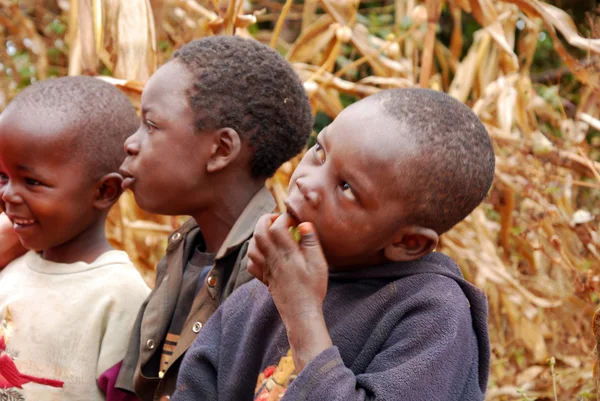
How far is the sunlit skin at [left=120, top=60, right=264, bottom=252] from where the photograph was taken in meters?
1.77

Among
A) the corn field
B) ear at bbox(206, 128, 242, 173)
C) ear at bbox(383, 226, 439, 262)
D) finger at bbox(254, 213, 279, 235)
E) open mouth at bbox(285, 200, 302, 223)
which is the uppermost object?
open mouth at bbox(285, 200, 302, 223)

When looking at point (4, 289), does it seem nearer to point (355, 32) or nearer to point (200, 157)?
point (200, 157)

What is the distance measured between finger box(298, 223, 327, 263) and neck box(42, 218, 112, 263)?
84 centimetres

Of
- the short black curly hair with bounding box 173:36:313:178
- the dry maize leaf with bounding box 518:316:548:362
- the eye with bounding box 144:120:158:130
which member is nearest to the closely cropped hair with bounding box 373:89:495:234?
the short black curly hair with bounding box 173:36:313:178

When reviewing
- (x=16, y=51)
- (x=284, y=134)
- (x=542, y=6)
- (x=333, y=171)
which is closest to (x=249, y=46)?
(x=284, y=134)

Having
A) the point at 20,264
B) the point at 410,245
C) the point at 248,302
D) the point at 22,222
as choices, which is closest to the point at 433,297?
the point at 410,245

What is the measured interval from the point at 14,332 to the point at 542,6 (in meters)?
1.74

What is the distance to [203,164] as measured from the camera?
1.80 metres

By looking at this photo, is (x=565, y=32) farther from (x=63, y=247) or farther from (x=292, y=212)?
(x=63, y=247)

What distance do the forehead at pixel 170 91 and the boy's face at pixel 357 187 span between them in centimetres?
54

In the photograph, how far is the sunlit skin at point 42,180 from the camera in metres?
1.86

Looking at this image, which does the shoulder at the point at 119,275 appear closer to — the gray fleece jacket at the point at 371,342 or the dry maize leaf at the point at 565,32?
the gray fleece jacket at the point at 371,342

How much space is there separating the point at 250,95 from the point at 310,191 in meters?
0.56

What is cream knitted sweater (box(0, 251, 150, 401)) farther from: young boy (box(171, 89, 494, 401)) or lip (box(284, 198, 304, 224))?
lip (box(284, 198, 304, 224))
